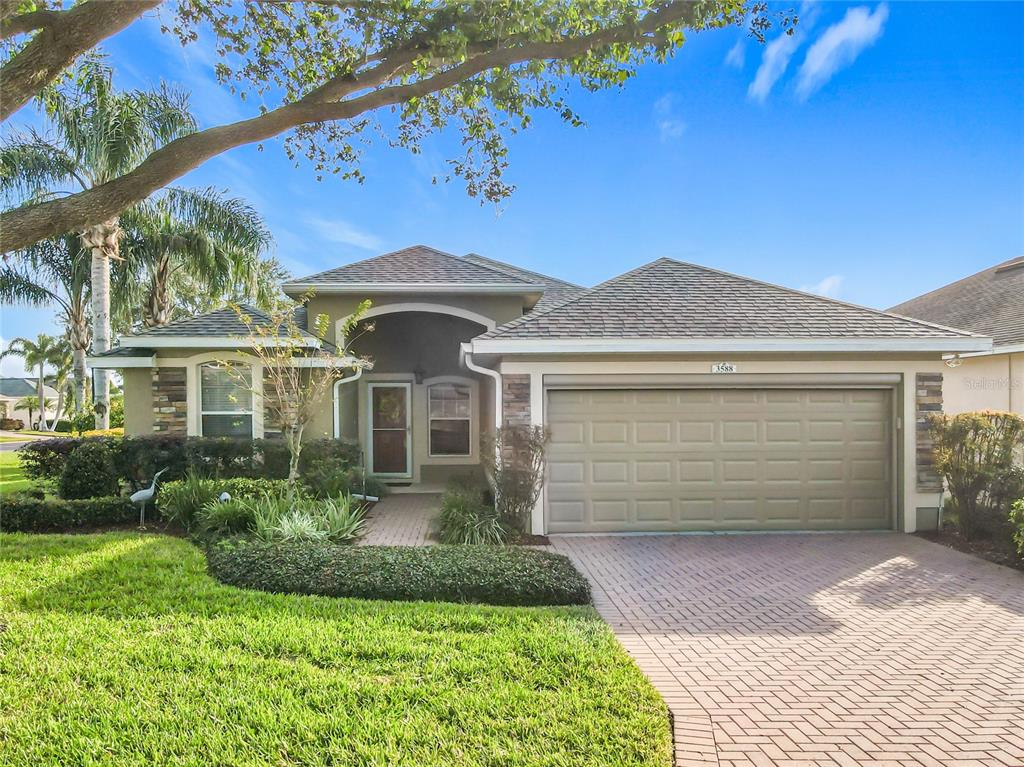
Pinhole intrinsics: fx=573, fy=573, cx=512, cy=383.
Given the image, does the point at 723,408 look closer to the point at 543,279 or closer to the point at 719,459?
the point at 719,459

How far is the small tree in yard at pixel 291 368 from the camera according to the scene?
9.02 metres

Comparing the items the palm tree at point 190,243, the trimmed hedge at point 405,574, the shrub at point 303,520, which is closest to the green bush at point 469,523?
the trimmed hedge at point 405,574

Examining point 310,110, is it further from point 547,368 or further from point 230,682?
point 230,682

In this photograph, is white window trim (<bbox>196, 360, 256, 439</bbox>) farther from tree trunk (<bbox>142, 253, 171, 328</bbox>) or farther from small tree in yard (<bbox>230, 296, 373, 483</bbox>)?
tree trunk (<bbox>142, 253, 171, 328</bbox>)

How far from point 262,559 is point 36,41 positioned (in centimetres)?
522

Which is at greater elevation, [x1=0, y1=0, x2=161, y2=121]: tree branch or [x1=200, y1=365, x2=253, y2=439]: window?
[x1=0, y1=0, x2=161, y2=121]: tree branch

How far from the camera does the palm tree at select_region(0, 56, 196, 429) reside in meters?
14.6

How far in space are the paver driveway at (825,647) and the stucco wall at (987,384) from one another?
554 cm

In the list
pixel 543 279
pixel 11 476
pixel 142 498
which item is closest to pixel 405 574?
pixel 142 498

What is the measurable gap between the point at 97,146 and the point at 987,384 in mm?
21456

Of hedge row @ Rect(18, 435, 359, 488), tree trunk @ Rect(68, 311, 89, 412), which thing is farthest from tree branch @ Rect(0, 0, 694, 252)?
tree trunk @ Rect(68, 311, 89, 412)

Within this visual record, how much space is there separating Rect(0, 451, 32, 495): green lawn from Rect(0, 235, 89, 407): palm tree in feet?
8.90

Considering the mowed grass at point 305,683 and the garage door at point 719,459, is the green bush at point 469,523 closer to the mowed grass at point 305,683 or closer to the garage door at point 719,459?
the garage door at point 719,459

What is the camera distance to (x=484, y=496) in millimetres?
9680
